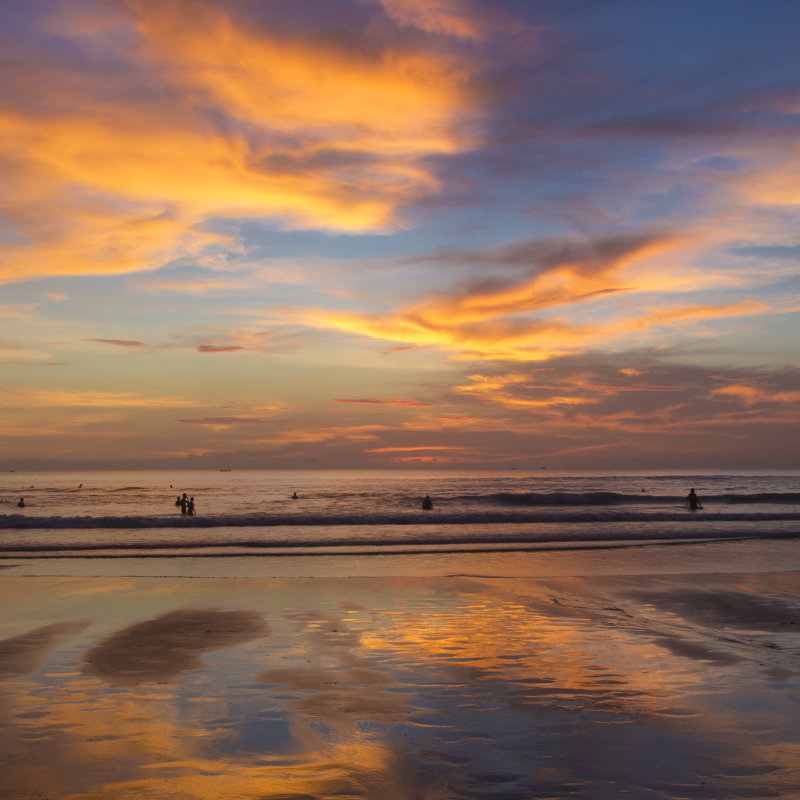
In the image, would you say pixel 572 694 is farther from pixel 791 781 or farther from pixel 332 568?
pixel 332 568

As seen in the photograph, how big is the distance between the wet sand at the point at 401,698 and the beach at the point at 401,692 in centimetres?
3

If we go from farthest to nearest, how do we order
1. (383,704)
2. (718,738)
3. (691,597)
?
(691,597), (383,704), (718,738)

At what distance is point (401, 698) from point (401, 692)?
A: 244mm

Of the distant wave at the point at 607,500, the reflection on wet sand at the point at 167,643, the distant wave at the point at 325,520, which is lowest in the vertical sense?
the distant wave at the point at 607,500

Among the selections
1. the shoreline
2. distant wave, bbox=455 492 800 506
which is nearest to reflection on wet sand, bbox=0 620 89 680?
the shoreline

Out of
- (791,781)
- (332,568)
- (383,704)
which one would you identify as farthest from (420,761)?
(332,568)

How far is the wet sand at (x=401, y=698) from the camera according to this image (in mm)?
6301

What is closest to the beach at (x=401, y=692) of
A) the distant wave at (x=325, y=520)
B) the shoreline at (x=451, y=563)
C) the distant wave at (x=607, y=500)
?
the shoreline at (x=451, y=563)

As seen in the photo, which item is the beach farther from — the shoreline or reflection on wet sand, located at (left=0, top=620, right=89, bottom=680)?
the shoreline

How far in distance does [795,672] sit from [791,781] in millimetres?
4267

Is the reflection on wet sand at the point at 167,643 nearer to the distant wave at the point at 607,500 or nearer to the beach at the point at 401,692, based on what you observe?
the beach at the point at 401,692

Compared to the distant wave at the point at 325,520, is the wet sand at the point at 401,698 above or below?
above

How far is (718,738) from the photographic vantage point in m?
7.16

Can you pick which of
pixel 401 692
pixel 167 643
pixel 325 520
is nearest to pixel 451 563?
pixel 167 643
